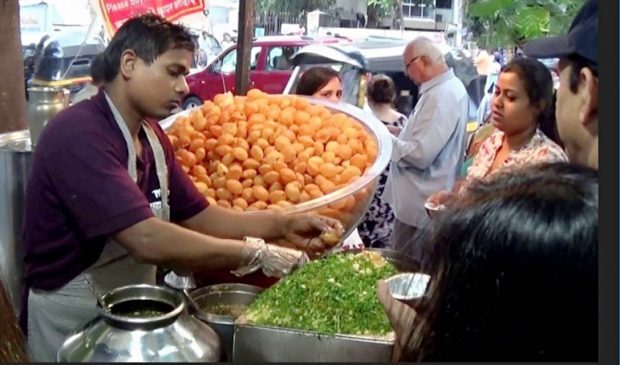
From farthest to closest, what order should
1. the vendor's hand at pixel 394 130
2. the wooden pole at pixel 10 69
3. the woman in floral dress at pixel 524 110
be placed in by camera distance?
the vendor's hand at pixel 394 130 < the wooden pole at pixel 10 69 < the woman in floral dress at pixel 524 110

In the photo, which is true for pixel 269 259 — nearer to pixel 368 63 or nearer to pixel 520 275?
pixel 520 275

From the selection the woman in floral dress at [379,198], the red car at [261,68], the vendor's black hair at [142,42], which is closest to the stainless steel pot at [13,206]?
the vendor's black hair at [142,42]

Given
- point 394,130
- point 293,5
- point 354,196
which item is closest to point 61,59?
point 293,5

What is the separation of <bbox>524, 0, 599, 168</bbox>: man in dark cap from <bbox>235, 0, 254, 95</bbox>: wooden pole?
2.26 m

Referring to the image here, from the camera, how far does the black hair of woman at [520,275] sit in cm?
85

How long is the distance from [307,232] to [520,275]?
1.44 metres

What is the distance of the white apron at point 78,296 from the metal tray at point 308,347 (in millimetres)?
535

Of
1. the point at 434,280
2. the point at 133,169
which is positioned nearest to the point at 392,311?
the point at 434,280

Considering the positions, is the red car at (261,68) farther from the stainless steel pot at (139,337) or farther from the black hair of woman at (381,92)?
the stainless steel pot at (139,337)

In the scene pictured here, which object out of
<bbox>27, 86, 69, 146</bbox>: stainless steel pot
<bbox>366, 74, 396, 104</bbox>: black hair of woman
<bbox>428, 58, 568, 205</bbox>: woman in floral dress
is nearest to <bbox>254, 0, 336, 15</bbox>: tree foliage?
<bbox>366, 74, 396, 104</bbox>: black hair of woman

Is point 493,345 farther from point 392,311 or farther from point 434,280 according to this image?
point 392,311

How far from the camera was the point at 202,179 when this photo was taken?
2645 mm

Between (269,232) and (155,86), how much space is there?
0.63 m

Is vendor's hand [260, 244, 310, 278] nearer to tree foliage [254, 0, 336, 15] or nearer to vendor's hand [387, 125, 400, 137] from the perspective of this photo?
vendor's hand [387, 125, 400, 137]
